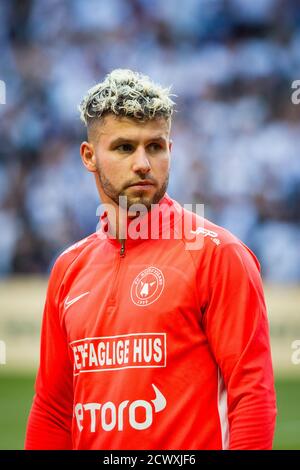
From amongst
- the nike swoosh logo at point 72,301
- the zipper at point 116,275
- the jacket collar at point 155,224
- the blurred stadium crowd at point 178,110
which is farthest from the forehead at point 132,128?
the blurred stadium crowd at point 178,110

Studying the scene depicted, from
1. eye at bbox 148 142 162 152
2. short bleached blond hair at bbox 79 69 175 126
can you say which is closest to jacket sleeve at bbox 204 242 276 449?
eye at bbox 148 142 162 152

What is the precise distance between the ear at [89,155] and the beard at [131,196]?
123mm

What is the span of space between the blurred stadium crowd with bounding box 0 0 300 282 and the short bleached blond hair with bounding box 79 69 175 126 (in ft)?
25.3

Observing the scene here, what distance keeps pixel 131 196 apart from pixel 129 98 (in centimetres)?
33

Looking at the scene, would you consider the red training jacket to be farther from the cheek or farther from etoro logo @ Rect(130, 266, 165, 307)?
the cheek

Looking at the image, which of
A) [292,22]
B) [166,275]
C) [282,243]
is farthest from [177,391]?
[292,22]

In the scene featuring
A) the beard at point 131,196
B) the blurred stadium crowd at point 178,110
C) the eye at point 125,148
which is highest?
the blurred stadium crowd at point 178,110

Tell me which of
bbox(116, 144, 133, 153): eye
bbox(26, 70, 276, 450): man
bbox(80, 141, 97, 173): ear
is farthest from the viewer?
bbox(80, 141, 97, 173): ear

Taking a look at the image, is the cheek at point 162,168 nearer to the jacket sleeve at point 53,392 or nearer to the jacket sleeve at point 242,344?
the jacket sleeve at point 242,344

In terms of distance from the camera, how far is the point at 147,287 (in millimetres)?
3082

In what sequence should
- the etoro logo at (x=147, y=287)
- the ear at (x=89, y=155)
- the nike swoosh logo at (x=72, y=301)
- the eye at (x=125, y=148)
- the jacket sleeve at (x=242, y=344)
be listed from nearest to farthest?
1. the jacket sleeve at (x=242, y=344)
2. the etoro logo at (x=147, y=287)
3. the eye at (x=125, y=148)
4. the nike swoosh logo at (x=72, y=301)
5. the ear at (x=89, y=155)

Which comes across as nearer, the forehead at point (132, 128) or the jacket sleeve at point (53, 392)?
the forehead at point (132, 128)

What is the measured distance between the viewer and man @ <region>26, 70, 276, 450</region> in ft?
9.43

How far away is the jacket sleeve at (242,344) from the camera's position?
276 centimetres
